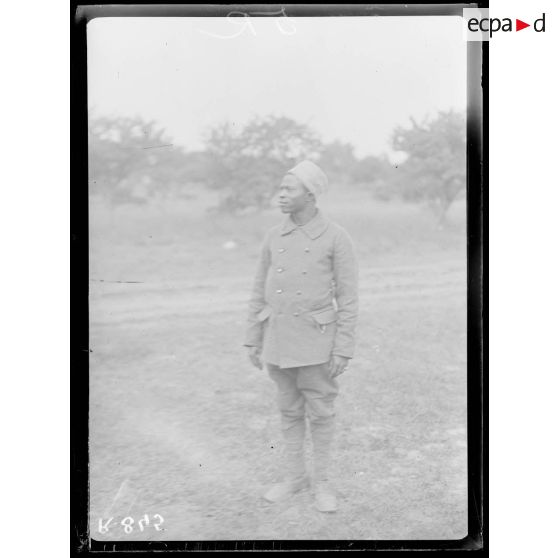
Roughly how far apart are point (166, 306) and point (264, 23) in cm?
168

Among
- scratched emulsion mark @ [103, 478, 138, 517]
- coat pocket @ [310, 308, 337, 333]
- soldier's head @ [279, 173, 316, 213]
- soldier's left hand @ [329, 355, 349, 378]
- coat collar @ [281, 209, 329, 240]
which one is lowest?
scratched emulsion mark @ [103, 478, 138, 517]

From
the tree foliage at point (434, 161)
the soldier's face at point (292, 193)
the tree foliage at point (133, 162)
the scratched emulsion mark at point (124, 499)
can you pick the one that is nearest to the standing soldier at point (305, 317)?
the soldier's face at point (292, 193)

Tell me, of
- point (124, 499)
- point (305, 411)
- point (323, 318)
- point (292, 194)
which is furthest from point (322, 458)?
point (292, 194)

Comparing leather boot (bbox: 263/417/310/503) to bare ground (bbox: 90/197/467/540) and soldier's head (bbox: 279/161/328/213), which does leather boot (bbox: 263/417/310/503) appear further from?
soldier's head (bbox: 279/161/328/213)

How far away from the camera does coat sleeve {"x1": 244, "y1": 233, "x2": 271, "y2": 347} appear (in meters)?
6.13

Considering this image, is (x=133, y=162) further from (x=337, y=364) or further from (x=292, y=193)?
(x=337, y=364)

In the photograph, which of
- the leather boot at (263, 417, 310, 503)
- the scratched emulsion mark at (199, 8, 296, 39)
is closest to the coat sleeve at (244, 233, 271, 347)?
the leather boot at (263, 417, 310, 503)

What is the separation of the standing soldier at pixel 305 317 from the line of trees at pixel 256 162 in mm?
132

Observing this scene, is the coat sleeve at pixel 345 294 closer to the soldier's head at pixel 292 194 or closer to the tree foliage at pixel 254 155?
the soldier's head at pixel 292 194

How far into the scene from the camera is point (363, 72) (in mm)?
6043

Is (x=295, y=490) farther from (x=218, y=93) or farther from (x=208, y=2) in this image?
(x=208, y=2)

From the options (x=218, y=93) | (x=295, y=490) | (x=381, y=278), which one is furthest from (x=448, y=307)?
Result: (x=218, y=93)

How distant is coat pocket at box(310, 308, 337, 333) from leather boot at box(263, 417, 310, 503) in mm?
566

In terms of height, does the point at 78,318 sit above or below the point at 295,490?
above
